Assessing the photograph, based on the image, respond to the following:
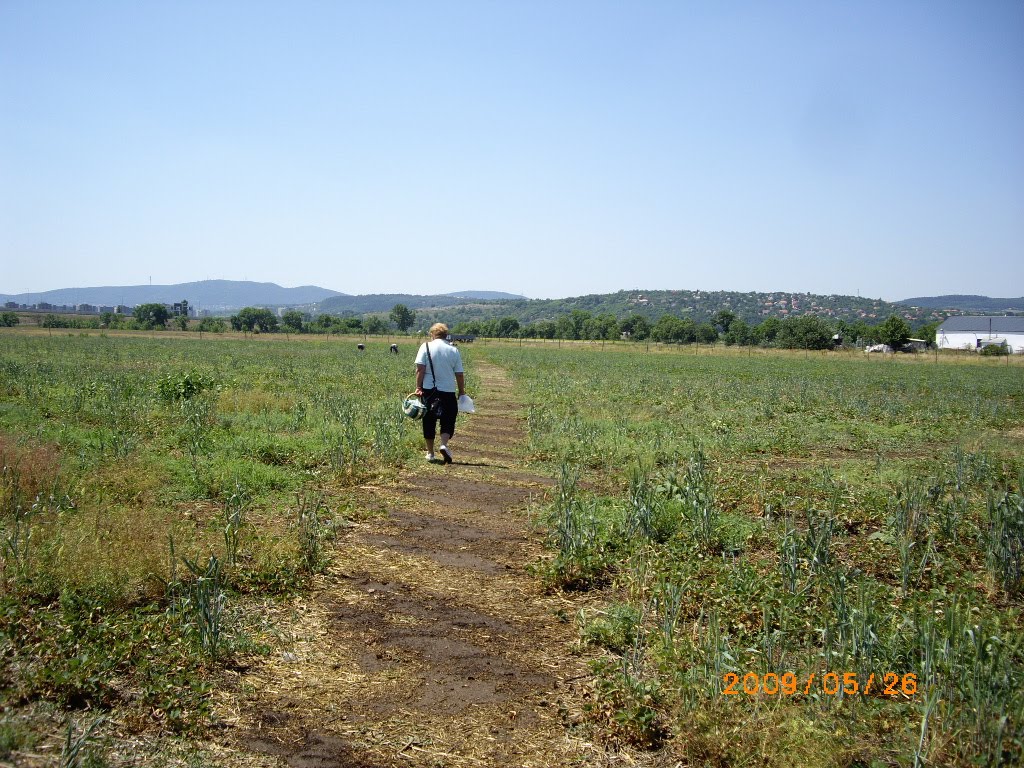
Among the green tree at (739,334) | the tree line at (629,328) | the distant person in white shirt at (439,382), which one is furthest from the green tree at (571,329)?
the distant person in white shirt at (439,382)

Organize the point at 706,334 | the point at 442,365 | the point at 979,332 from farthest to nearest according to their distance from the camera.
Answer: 1. the point at 706,334
2. the point at 979,332
3. the point at 442,365

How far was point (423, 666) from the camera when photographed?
13.3ft

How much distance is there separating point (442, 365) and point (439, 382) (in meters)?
0.27

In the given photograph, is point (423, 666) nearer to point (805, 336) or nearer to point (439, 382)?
point (439, 382)

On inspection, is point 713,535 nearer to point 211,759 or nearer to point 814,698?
point 814,698

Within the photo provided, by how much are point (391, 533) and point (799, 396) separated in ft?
59.3

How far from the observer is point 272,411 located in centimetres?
1380

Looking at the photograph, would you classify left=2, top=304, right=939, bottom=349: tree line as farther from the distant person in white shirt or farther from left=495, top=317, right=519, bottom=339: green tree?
the distant person in white shirt

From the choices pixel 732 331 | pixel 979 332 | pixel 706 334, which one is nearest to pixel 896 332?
pixel 979 332

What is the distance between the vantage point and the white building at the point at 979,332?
10350 centimetres

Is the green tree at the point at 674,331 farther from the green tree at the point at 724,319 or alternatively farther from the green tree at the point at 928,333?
the green tree at the point at 928,333
